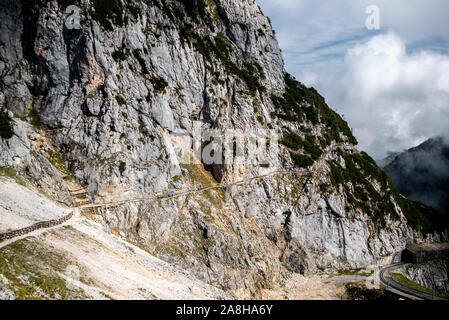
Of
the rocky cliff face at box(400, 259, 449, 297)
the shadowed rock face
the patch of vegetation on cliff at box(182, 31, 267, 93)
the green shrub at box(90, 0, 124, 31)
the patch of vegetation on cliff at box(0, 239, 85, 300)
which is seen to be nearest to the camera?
the patch of vegetation on cliff at box(0, 239, 85, 300)

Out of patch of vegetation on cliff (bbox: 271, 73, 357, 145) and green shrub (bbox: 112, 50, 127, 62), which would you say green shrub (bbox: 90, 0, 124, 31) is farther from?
patch of vegetation on cliff (bbox: 271, 73, 357, 145)

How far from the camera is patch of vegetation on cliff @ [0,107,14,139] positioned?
149 ft

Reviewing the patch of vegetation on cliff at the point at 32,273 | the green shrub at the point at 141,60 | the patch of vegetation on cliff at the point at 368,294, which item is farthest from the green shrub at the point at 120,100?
the patch of vegetation on cliff at the point at 368,294

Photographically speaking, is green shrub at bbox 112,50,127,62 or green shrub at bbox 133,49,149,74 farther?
green shrub at bbox 133,49,149,74

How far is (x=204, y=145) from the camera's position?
74.9m

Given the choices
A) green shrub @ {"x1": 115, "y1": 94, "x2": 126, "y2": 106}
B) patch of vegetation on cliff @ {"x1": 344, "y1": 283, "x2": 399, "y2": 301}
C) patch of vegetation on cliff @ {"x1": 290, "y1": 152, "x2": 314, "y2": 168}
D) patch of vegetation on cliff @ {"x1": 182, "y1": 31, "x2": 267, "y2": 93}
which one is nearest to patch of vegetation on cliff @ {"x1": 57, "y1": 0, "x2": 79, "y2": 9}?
green shrub @ {"x1": 115, "y1": 94, "x2": 126, "y2": 106}

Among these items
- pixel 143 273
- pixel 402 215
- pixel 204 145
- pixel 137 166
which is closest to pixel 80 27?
pixel 137 166

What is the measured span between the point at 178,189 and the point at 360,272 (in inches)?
1870

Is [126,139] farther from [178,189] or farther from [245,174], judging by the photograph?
[245,174]

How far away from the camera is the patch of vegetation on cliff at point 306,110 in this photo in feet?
308

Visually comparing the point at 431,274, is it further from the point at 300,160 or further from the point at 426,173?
the point at 426,173

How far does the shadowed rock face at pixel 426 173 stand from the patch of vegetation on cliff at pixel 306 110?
3177 inches

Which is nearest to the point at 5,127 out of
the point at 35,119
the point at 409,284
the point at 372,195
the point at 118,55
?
the point at 35,119

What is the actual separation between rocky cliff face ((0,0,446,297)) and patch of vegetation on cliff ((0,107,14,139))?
97 cm
